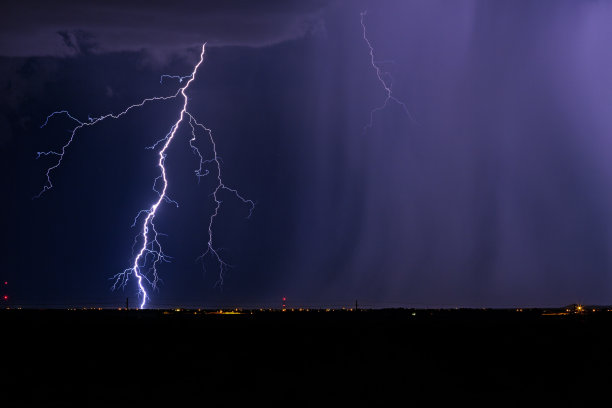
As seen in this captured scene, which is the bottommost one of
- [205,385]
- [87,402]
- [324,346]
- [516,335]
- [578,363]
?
[516,335]

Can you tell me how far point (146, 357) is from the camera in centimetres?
1752

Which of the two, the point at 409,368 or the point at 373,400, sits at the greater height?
the point at 373,400

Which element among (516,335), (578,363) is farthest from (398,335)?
(578,363)

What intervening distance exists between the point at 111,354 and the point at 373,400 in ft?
29.3

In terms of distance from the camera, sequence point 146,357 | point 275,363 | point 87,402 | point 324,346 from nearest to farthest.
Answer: point 87,402 → point 275,363 → point 146,357 → point 324,346

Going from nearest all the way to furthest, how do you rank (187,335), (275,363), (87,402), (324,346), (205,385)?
(87,402) → (205,385) → (275,363) → (324,346) → (187,335)

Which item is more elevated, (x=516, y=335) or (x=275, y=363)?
(x=275, y=363)

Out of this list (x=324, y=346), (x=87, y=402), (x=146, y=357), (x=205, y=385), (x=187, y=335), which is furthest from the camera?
(x=187, y=335)

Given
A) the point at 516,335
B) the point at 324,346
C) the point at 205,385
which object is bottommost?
the point at 516,335

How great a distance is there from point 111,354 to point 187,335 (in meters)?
7.39

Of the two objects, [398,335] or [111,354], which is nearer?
[111,354]

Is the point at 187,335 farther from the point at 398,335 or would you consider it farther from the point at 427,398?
the point at 427,398

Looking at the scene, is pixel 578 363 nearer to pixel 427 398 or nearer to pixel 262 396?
pixel 427 398

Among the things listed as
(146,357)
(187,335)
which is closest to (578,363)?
(146,357)
